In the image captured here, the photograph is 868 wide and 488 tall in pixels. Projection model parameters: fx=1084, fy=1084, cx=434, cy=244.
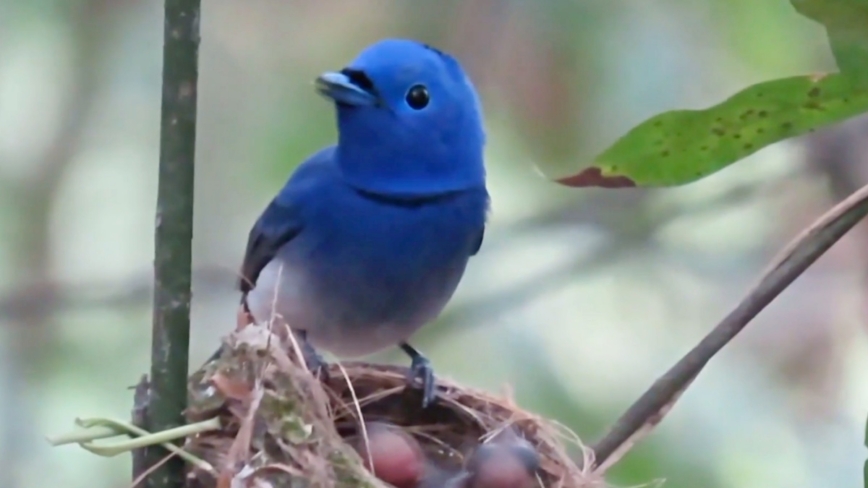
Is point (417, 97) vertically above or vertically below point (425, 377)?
above

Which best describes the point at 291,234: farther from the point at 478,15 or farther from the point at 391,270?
the point at 478,15

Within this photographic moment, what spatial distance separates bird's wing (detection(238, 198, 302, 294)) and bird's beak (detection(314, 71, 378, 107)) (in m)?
A: 0.18

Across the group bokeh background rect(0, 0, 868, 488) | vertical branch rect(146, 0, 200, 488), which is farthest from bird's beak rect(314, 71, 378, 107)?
bokeh background rect(0, 0, 868, 488)

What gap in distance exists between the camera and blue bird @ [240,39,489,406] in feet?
3.86

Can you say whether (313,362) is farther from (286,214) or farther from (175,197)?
(175,197)

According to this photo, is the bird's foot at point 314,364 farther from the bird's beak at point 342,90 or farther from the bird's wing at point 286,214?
the bird's beak at point 342,90

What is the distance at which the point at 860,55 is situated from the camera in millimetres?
782

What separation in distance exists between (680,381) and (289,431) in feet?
1.09

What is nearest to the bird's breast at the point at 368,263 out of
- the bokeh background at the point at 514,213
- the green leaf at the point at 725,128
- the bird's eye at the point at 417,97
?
the bird's eye at the point at 417,97

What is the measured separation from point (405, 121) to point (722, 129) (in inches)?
15.7

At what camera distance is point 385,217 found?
3.96 ft

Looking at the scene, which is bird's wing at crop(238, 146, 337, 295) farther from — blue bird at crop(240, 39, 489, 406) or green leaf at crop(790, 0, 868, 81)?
green leaf at crop(790, 0, 868, 81)

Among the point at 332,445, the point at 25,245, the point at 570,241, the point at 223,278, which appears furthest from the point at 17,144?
the point at 332,445

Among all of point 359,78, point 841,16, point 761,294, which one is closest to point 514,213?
point 359,78
